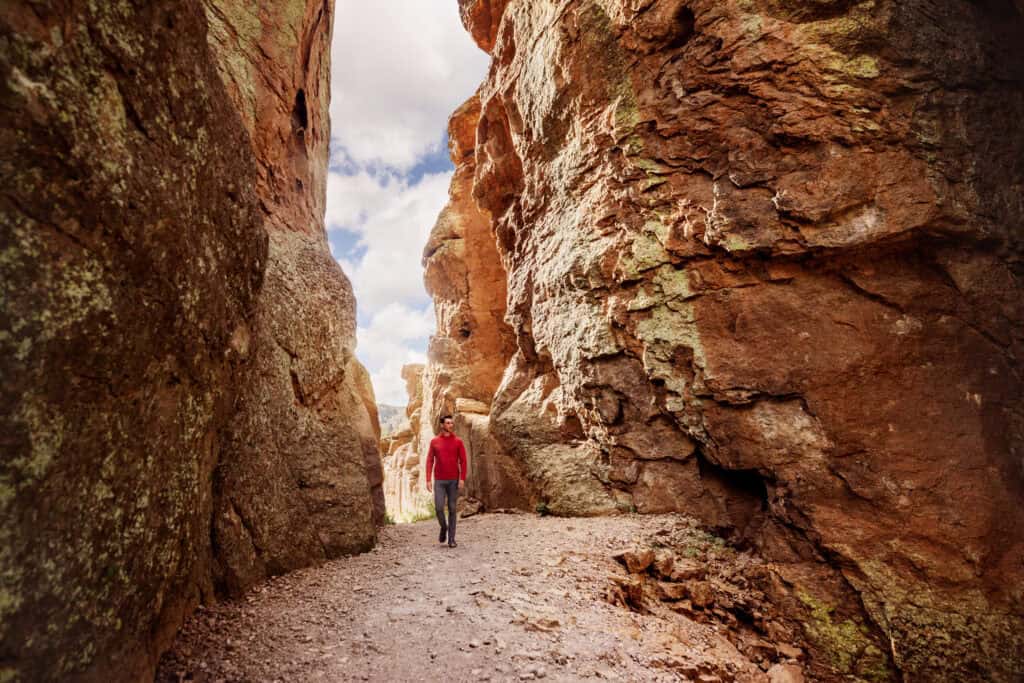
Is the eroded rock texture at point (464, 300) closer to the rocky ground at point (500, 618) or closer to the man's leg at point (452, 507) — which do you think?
the man's leg at point (452, 507)


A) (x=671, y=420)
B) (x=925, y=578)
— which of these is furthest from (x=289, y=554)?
(x=925, y=578)

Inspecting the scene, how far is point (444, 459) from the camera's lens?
7871 mm

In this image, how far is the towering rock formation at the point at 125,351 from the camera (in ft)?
8.13

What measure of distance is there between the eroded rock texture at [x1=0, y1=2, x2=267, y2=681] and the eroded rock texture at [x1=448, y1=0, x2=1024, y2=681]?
711 cm

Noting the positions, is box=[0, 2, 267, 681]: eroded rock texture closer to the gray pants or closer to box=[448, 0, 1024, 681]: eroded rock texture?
the gray pants

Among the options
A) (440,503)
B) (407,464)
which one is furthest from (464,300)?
(440,503)

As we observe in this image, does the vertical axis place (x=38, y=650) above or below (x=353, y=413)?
below

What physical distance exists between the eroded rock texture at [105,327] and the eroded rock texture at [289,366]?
0.99 metres

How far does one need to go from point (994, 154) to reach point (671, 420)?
20.9 ft

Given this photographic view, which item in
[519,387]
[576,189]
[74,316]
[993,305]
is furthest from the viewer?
[519,387]

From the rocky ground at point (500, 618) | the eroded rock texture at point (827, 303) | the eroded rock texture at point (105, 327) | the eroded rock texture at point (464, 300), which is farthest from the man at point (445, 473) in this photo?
the eroded rock texture at point (464, 300)

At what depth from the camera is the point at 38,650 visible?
8.04 ft

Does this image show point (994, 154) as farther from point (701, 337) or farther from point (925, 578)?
point (925, 578)

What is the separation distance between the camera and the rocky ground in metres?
3.90
